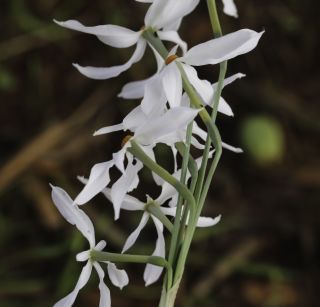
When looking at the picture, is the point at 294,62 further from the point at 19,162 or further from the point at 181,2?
the point at 181,2

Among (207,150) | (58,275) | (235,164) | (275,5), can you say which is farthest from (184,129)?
(275,5)

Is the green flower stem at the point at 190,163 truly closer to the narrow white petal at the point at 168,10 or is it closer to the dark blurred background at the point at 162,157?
the narrow white petal at the point at 168,10

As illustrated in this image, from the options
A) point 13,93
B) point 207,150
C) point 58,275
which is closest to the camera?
point 207,150

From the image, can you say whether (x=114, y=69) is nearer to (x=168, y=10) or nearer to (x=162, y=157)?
(x=168, y=10)

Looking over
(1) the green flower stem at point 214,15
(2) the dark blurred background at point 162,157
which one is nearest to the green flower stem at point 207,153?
(1) the green flower stem at point 214,15

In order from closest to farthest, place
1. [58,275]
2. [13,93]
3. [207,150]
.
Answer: [207,150]
[58,275]
[13,93]

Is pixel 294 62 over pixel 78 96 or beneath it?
beneath

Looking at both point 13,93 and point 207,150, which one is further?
point 13,93
